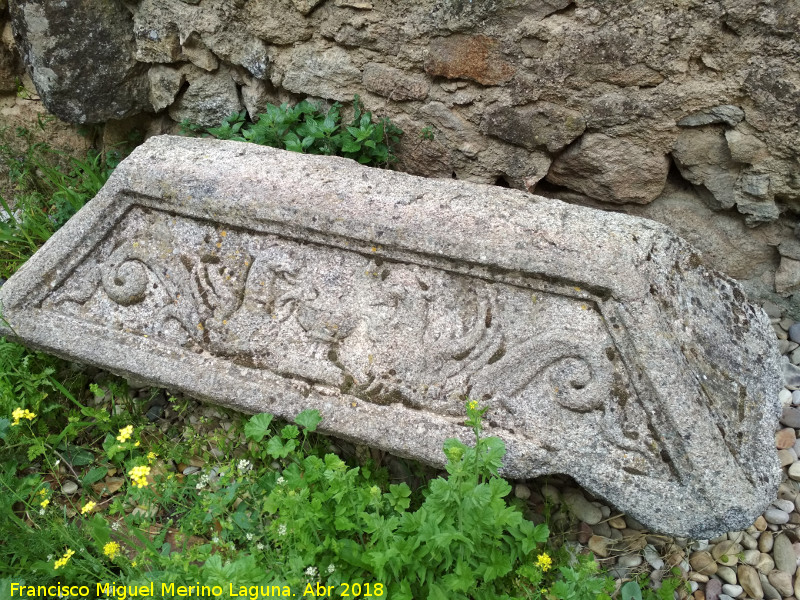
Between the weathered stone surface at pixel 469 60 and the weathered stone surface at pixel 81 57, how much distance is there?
55.8 inches

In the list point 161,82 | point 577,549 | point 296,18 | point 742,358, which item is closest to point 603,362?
point 742,358

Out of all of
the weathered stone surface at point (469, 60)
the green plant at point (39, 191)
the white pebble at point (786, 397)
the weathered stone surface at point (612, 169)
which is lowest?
the white pebble at point (786, 397)

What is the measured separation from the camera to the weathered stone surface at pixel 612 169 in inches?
95.3

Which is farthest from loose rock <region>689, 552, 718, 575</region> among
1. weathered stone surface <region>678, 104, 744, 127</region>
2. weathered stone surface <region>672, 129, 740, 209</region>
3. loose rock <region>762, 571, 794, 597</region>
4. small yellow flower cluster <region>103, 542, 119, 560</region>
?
small yellow flower cluster <region>103, 542, 119, 560</region>

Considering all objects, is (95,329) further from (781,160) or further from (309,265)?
(781,160)

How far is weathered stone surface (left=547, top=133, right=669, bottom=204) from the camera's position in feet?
Answer: 7.95

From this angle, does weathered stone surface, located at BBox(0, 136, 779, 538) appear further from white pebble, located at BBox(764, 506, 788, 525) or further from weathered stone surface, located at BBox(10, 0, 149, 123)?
weathered stone surface, located at BBox(10, 0, 149, 123)

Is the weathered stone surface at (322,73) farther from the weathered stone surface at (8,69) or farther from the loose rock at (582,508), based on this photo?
the loose rock at (582,508)

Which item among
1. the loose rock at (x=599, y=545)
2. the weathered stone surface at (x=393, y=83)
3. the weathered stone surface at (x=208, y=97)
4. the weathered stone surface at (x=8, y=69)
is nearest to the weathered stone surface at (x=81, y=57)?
the weathered stone surface at (x=208, y=97)

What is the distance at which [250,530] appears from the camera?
1.95 meters

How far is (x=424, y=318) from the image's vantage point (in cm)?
196

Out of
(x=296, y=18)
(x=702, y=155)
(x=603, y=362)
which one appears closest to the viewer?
(x=603, y=362)

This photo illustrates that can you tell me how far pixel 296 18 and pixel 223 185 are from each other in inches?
37.2

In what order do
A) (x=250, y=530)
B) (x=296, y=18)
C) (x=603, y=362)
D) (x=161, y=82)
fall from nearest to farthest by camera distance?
(x=603, y=362) < (x=250, y=530) < (x=296, y=18) < (x=161, y=82)
